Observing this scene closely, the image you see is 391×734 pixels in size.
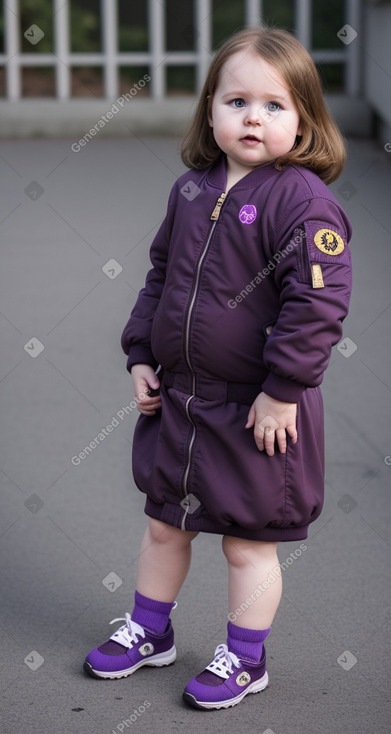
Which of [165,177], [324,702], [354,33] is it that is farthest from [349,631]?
[354,33]

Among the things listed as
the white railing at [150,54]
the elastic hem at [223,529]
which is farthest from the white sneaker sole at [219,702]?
the white railing at [150,54]

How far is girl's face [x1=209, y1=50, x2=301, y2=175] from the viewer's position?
2.61m

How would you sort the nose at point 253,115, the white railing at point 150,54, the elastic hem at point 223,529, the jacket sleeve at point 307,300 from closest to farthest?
the jacket sleeve at point 307,300 → the nose at point 253,115 → the elastic hem at point 223,529 → the white railing at point 150,54

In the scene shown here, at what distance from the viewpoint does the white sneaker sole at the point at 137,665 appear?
9.39 feet

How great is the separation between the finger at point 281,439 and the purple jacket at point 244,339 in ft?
0.09

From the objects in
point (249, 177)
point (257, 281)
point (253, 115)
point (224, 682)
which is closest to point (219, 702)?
point (224, 682)

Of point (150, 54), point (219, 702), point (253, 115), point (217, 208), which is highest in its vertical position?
point (150, 54)

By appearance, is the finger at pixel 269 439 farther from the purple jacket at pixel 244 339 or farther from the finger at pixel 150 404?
the finger at pixel 150 404

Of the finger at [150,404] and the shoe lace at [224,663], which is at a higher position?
the finger at [150,404]

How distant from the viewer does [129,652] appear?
114 inches

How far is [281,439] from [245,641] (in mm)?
527

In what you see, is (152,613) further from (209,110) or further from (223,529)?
(209,110)

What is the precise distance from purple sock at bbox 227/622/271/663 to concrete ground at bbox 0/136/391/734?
109 millimetres

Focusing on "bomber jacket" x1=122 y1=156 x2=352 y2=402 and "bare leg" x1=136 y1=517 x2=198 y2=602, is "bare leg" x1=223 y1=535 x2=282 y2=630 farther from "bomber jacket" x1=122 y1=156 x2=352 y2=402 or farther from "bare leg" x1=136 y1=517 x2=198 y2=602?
"bomber jacket" x1=122 y1=156 x2=352 y2=402
